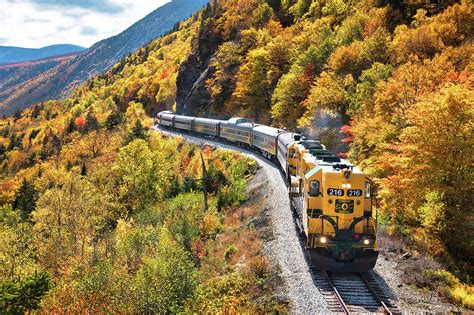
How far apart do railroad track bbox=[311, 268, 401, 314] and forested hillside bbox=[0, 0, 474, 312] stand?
2.55 m

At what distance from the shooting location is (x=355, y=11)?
59.5 m

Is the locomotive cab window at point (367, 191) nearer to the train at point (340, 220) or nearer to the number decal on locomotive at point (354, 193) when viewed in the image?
the train at point (340, 220)

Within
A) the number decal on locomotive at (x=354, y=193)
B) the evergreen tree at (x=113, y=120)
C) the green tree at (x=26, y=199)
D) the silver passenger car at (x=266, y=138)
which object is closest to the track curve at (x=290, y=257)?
the number decal on locomotive at (x=354, y=193)

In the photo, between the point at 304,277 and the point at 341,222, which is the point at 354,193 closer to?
the point at 341,222

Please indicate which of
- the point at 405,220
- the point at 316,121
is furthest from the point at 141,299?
the point at 316,121

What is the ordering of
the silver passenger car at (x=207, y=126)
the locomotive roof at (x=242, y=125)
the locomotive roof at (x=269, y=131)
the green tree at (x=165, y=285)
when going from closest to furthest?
the green tree at (x=165, y=285) → the locomotive roof at (x=269, y=131) → the locomotive roof at (x=242, y=125) → the silver passenger car at (x=207, y=126)

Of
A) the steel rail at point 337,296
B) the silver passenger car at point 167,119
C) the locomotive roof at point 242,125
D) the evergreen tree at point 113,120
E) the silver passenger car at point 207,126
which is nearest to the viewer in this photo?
the steel rail at point 337,296

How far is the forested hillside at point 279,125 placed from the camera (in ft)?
60.8

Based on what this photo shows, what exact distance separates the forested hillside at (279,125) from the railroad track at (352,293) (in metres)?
2.55

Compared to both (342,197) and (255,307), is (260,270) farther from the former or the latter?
(342,197)

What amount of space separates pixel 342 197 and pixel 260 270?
525 centimetres

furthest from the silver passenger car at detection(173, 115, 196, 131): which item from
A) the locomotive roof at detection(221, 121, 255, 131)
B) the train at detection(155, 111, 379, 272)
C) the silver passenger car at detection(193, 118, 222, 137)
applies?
the train at detection(155, 111, 379, 272)

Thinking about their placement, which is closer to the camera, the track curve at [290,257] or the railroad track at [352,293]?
the railroad track at [352,293]

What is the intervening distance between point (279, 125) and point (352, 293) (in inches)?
1662
